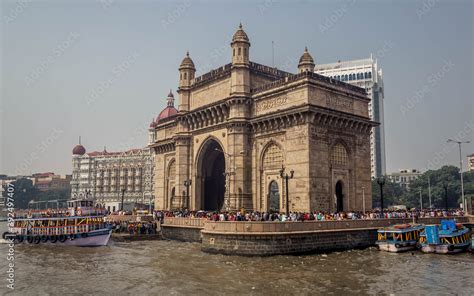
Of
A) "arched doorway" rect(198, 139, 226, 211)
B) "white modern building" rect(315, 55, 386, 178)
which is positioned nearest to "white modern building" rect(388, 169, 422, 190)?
"white modern building" rect(315, 55, 386, 178)

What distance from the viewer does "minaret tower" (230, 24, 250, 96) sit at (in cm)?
4084

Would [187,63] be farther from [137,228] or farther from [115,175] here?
[115,175]

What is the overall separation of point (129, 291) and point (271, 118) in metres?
22.7

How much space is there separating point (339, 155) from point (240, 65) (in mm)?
13023

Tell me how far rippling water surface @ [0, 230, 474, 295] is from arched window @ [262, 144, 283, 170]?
1139 centimetres

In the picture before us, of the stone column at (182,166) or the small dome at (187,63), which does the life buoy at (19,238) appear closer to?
the stone column at (182,166)

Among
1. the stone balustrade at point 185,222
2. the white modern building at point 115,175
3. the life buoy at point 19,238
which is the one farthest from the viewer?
the white modern building at point 115,175

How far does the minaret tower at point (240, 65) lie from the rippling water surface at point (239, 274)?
17.0 metres

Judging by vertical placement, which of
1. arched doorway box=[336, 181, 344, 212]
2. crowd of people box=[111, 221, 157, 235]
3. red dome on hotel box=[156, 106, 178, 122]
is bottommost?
crowd of people box=[111, 221, 157, 235]

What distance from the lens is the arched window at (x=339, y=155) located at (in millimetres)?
37906

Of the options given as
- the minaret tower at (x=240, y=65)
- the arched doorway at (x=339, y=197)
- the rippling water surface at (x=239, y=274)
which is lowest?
the rippling water surface at (x=239, y=274)

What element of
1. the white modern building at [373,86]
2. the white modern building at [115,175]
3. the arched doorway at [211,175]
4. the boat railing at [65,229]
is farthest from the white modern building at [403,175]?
the boat railing at [65,229]

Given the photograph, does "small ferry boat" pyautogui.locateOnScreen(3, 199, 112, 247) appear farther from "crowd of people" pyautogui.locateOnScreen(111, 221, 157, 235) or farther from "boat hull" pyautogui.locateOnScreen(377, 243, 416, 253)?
"boat hull" pyautogui.locateOnScreen(377, 243, 416, 253)

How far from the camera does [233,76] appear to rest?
41.1 meters
